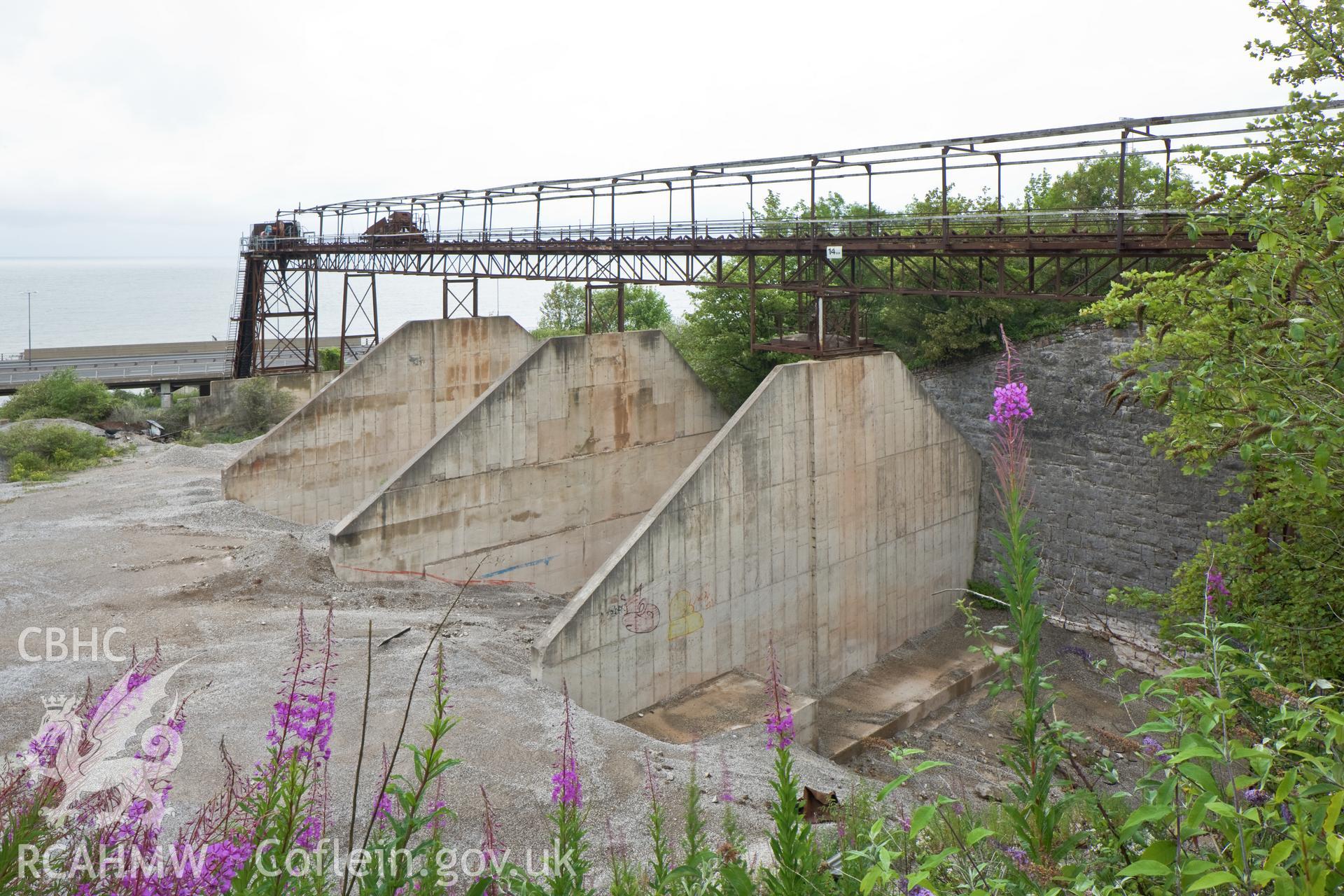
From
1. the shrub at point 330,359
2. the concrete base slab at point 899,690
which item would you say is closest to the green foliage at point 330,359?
the shrub at point 330,359

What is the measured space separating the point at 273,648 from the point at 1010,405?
11.6 meters

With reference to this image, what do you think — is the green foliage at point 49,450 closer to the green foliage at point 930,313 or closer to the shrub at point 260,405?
the shrub at point 260,405

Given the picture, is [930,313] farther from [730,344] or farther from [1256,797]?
[1256,797]

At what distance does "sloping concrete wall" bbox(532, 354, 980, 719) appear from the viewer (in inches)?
574

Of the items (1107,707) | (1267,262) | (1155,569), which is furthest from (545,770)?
(1155,569)

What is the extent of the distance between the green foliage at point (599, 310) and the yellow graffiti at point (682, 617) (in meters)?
30.2

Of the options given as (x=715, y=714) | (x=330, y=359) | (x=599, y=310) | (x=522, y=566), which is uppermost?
(x=599, y=310)

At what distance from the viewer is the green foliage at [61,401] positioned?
1315 inches

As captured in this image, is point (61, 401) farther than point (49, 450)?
Yes

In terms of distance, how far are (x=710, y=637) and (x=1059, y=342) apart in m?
10.5

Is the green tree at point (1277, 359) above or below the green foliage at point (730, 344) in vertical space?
below

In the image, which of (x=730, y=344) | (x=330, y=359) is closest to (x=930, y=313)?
(x=730, y=344)

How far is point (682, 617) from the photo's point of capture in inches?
612

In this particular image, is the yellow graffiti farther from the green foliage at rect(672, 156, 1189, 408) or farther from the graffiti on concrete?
the green foliage at rect(672, 156, 1189, 408)
